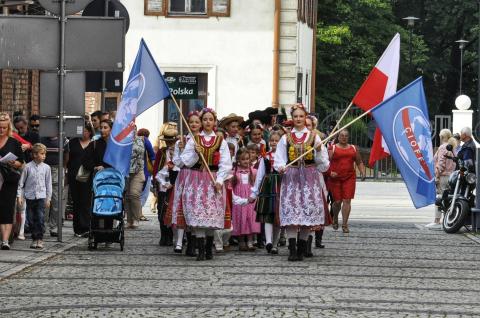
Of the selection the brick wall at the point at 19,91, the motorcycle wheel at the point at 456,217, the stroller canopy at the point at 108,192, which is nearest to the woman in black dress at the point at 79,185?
the stroller canopy at the point at 108,192

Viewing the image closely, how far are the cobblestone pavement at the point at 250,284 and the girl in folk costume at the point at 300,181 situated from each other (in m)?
0.40

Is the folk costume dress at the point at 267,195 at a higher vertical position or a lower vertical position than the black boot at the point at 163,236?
higher

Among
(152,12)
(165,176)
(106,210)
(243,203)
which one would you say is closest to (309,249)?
(243,203)

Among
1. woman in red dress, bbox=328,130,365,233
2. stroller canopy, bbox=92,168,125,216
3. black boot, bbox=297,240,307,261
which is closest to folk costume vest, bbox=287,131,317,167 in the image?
black boot, bbox=297,240,307,261

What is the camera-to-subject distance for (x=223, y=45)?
40.6m

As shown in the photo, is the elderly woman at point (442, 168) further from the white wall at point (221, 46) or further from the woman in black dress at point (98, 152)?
the white wall at point (221, 46)

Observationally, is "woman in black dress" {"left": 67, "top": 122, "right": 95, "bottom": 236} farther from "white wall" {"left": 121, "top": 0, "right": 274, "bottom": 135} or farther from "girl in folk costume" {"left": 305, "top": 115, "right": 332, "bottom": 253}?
"white wall" {"left": 121, "top": 0, "right": 274, "bottom": 135}

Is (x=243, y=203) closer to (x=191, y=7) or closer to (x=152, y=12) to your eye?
(x=152, y=12)

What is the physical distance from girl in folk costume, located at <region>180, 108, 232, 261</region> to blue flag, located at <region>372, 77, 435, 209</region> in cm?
199

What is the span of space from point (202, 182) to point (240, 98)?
2309 cm

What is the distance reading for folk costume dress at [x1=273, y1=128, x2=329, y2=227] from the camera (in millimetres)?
17625

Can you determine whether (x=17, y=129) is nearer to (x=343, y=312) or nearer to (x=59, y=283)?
(x=59, y=283)

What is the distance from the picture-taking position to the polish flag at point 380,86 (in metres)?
19.2

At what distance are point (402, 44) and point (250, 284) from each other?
54.0 m
